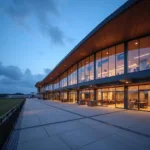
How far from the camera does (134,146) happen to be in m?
4.29

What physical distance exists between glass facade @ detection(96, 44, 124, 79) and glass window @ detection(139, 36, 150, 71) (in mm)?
2230

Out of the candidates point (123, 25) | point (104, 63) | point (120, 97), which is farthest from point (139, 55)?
point (120, 97)

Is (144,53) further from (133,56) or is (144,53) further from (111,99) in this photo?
(111,99)

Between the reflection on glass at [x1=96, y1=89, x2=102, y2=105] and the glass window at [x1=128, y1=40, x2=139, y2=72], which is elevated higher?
the glass window at [x1=128, y1=40, x2=139, y2=72]

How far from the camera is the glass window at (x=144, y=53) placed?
457 inches

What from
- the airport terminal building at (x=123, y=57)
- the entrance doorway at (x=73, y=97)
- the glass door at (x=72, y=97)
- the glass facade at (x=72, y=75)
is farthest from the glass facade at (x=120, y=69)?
the glass door at (x=72, y=97)

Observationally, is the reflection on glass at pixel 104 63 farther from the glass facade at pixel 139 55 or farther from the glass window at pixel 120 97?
the glass facade at pixel 139 55

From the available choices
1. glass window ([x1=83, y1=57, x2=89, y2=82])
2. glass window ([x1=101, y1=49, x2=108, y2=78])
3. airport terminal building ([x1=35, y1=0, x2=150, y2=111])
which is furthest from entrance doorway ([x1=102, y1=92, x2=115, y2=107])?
glass window ([x1=83, y1=57, x2=89, y2=82])

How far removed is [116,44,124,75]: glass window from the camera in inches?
555

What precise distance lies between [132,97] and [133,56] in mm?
4497

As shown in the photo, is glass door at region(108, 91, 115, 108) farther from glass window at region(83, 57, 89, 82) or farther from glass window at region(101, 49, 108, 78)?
glass window at region(83, 57, 89, 82)

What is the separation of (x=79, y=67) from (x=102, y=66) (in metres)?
7.20

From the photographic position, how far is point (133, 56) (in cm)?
1306

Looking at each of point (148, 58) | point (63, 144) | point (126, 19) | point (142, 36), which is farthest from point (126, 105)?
point (63, 144)
